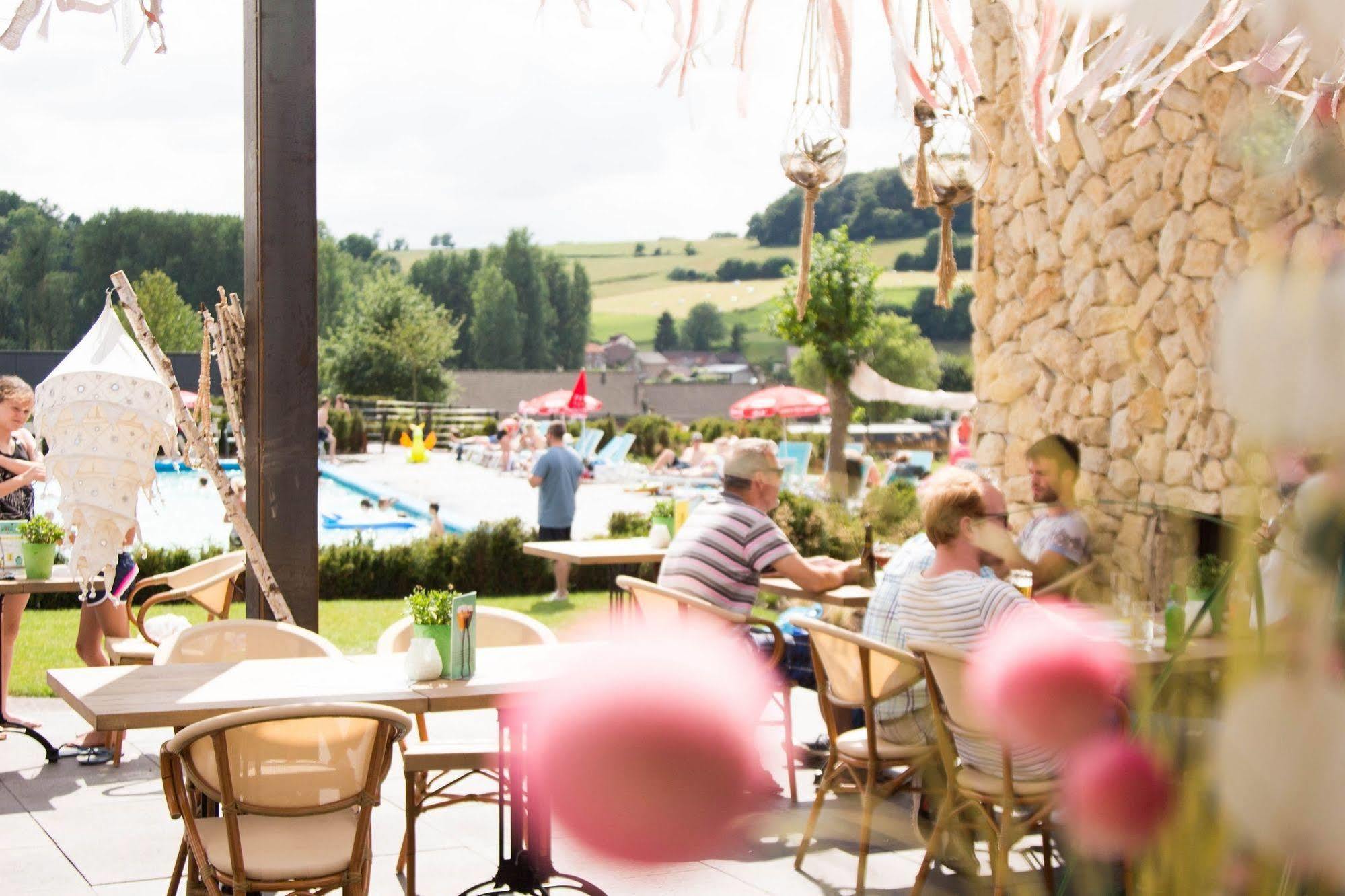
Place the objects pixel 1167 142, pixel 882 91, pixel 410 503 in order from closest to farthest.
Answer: pixel 882 91 < pixel 1167 142 < pixel 410 503

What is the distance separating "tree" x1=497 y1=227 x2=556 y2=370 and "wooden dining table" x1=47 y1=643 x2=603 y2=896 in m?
78.0

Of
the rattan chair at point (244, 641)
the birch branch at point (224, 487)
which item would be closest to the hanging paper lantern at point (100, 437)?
the birch branch at point (224, 487)

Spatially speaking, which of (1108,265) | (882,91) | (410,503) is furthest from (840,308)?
(882,91)

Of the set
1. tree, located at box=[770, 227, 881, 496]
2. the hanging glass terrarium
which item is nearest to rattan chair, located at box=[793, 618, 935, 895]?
the hanging glass terrarium

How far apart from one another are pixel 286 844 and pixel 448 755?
546mm

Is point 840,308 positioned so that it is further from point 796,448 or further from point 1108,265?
point 1108,265

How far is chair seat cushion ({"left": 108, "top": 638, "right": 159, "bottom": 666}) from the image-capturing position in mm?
4926

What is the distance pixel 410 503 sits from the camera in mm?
19125

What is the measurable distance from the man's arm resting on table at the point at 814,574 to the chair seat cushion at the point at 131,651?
238 centimetres

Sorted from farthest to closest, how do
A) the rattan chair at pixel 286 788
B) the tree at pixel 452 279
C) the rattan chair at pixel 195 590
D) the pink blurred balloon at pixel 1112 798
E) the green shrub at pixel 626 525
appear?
the tree at pixel 452 279
the green shrub at pixel 626 525
the rattan chair at pixel 195 590
the rattan chair at pixel 286 788
the pink blurred balloon at pixel 1112 798

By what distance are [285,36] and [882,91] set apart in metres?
2.91

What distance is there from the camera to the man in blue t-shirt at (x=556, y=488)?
8734mm

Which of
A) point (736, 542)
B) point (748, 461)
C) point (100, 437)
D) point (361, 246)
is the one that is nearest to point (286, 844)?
point (100, 437)

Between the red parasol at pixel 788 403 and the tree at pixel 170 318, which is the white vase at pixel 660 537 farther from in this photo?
the red parasol at pixel 788 403
